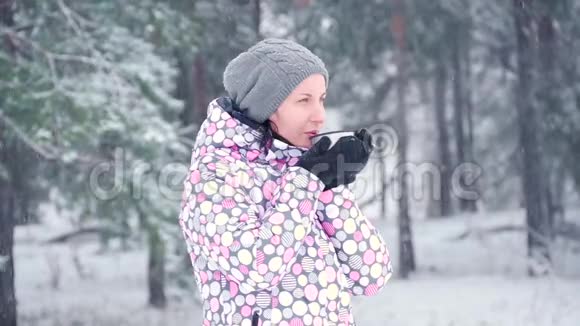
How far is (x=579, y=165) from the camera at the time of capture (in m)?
12.5

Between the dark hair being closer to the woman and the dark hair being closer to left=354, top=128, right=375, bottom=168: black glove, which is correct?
the woman

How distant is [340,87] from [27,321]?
971cm

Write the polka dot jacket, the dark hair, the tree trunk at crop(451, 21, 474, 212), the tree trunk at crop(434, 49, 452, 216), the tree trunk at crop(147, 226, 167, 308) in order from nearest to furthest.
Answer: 1. the polka dot jacket
2. the dark hair
3. the tree trunk at crop(147, 226, 167, 308)
4. the tree trunk at crop(451, 21, 474, 212)
5. the tree trunk at crop(434, 49, 452, 216)

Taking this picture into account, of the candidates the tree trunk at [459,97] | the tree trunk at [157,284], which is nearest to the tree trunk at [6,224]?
the tree trunk at [157,284]

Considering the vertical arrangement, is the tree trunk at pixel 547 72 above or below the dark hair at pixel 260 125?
above

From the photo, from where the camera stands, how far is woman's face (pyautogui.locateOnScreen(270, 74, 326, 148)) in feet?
6.62

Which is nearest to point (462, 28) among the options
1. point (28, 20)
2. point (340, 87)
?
point (340, 87)

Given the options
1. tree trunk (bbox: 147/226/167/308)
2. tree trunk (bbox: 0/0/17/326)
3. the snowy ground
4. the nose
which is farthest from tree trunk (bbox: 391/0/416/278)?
the nose

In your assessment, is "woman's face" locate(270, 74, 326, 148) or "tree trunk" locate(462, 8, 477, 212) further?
"tree trunk" locate(462, 8, 477, 212)

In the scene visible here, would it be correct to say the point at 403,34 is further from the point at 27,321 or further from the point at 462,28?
the point at 27,321

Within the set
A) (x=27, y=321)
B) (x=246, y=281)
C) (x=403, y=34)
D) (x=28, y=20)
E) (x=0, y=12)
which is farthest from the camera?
(x=403, y=34)

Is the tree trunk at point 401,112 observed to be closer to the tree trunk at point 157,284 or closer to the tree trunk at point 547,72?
the tree trunk at point 547,72

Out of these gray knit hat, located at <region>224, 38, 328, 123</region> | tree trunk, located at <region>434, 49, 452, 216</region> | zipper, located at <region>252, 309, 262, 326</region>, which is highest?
tree trunk, located at <region>434, 49, 452, 216</region>

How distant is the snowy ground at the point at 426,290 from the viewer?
1029 centimetres
